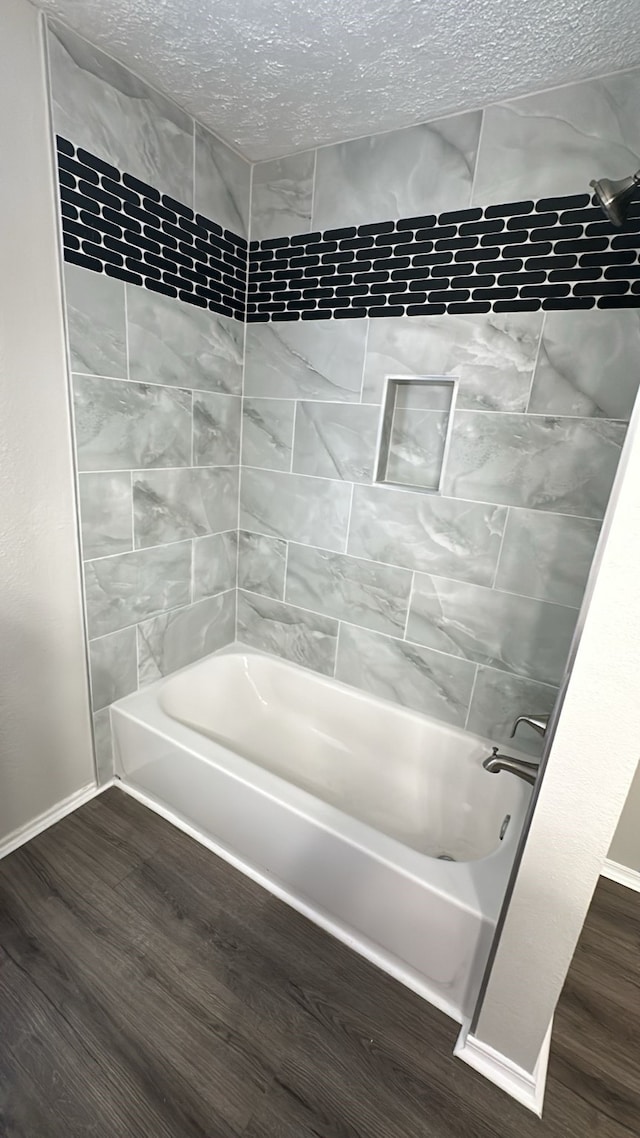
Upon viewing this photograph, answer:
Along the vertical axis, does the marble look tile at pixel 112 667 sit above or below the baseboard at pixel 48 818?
above

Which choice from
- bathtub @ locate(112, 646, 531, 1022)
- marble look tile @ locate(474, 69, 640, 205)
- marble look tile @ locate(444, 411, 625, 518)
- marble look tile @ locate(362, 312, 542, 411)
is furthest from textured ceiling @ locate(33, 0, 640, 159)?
bathtub @ locate(112, 646, 531, 1022)

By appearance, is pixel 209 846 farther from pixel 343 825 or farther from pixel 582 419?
pixel 582 419

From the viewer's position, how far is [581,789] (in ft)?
2.74

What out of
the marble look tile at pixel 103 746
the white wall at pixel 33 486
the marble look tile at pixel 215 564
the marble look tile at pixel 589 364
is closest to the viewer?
the white wall at pixel 33 486

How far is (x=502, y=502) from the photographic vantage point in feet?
5.17

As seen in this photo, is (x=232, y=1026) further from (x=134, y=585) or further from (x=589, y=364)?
(x=589, y=364)

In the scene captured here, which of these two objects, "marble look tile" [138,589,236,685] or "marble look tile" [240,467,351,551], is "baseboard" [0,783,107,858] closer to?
"marble look tile" [138,589,236,685]

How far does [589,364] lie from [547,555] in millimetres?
571

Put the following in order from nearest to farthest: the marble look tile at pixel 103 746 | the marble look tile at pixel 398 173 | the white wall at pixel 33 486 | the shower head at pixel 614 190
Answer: the shower head at pixel 614 190, the white wall at pixel 33 486, the marble look tile at pixel 398 173, the marble look tile at pixel 103 746

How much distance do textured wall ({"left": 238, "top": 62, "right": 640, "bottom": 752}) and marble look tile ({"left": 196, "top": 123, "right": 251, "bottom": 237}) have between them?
0.06m

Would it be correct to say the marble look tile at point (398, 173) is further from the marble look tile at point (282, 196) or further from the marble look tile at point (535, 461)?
the marble look tile at point (535, 461)

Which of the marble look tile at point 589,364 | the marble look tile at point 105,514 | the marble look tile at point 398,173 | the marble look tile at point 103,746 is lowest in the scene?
the marble look tile at point 103,746

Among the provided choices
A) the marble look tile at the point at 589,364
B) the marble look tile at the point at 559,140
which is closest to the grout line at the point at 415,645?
the marble look tile at the point at 589,364

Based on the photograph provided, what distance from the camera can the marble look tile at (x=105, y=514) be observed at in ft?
5.17
